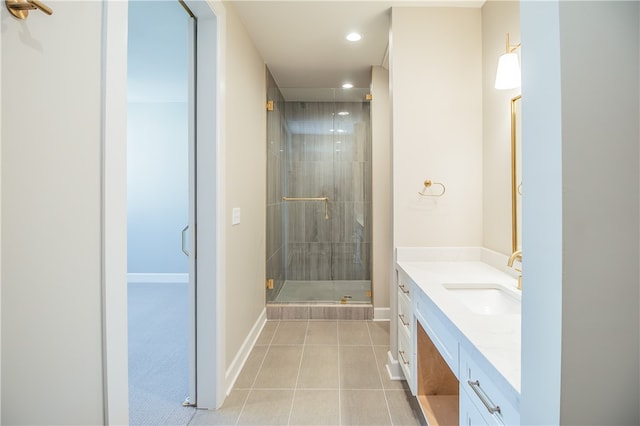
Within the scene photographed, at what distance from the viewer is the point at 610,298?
0.49 metres

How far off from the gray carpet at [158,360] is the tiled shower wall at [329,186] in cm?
143

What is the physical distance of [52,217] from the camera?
74 centimetres

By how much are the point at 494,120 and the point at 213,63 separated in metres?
1.78

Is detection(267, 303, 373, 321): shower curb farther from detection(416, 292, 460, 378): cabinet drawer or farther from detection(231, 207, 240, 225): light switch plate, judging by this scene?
detection(416, 292, 460, 378): cabinet drawer

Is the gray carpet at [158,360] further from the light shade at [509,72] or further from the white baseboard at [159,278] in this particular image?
the light shade at [509,72]

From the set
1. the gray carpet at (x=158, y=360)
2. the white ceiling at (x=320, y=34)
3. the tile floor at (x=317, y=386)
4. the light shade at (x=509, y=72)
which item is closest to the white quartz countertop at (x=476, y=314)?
the tile floor at (x=317, y=386)

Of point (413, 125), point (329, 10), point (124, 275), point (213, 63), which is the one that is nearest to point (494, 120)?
point (413, 125)

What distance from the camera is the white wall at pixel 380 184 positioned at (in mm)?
3377

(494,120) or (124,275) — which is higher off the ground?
(494,120)

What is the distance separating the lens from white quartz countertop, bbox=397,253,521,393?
0.94 m

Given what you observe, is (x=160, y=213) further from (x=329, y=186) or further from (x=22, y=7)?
(x=22, y=7)

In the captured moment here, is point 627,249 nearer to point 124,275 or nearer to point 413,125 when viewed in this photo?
point 124,275

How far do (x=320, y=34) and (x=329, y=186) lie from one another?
151 cm

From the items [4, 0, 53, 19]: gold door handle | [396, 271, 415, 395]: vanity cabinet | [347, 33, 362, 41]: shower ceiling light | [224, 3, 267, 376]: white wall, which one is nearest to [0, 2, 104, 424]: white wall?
[4, 0, 53, 19]: gold door handle
